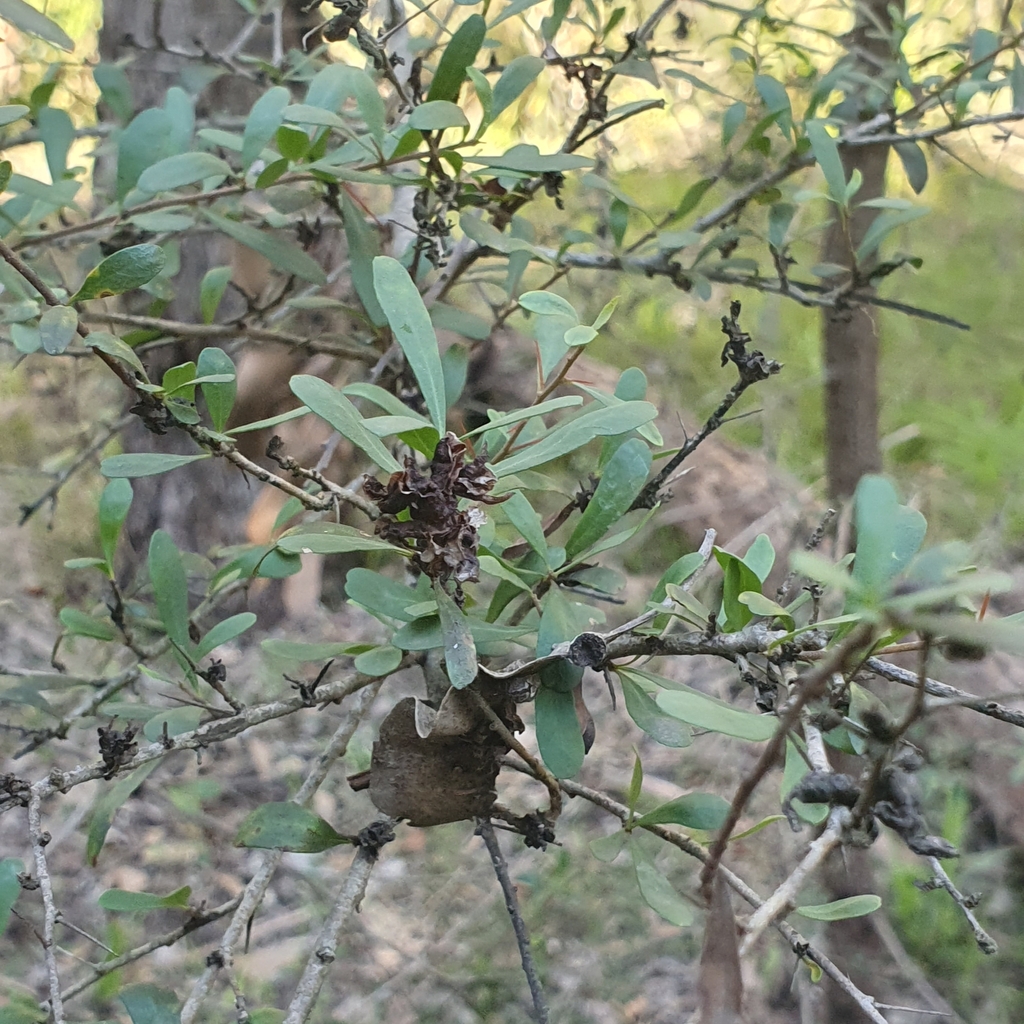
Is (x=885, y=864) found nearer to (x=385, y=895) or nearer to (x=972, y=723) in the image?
(x=972, y=723)

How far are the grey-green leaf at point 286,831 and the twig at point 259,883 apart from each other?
0.03m

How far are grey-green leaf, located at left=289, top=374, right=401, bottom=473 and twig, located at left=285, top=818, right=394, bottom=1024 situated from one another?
24 cm

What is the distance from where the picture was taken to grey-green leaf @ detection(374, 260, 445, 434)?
384 millimetres

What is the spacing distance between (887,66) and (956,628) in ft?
2.74

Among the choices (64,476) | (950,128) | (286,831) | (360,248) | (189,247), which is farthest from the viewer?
(189,247)

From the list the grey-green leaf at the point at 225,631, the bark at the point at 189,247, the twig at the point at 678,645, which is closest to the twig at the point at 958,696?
the twig at the point at 678,645

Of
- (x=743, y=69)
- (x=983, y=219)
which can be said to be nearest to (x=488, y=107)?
(x=743, y=69)

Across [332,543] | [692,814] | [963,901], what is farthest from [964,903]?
[332,543]

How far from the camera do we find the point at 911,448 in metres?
2.40

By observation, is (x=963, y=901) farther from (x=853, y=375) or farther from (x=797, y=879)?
(x=853, y=375)

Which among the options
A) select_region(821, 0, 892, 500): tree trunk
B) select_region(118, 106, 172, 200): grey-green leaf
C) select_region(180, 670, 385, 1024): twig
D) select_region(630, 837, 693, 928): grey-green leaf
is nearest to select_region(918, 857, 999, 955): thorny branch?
select_region(630, 837, 693, 928): grey-green leaf

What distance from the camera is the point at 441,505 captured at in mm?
352

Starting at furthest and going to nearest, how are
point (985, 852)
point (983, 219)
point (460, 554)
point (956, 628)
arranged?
point (983, 219), point (985, 852), point (460, 554), point (956, 628)

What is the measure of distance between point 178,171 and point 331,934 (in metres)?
0.45
